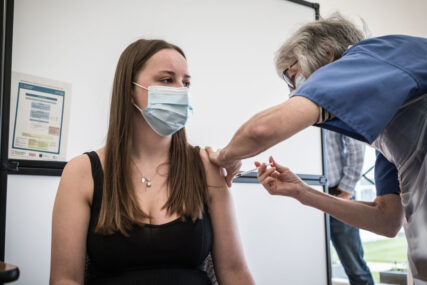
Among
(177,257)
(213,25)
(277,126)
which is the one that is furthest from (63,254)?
(213,25)

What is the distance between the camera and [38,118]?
5.04ft

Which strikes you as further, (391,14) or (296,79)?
(391,14)

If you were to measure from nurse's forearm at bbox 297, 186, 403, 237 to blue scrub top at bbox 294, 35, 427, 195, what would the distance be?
1.65ft

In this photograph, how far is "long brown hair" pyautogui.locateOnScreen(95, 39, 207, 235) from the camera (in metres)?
1.20

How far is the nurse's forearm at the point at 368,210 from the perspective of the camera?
50.2 inches

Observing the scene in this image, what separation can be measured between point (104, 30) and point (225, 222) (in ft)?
3.42

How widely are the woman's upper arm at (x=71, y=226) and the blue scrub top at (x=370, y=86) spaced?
2.45 ft

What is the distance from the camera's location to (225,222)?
132 centimetres

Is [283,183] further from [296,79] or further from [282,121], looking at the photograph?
[282,121]

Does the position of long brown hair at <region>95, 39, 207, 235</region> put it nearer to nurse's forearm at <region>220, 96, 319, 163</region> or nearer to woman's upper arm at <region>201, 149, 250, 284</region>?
woman's upper arm at <region>201, 149, 250, 284</region>

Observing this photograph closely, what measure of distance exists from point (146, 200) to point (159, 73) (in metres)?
0.45

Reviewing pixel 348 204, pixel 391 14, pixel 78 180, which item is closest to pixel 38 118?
pixel 78 180

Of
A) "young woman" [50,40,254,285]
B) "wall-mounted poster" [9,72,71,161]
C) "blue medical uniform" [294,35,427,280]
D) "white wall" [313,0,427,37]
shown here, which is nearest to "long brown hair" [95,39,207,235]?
"young woman" [50,40,254,285]

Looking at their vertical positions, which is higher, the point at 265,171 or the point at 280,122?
the point at 280,122
